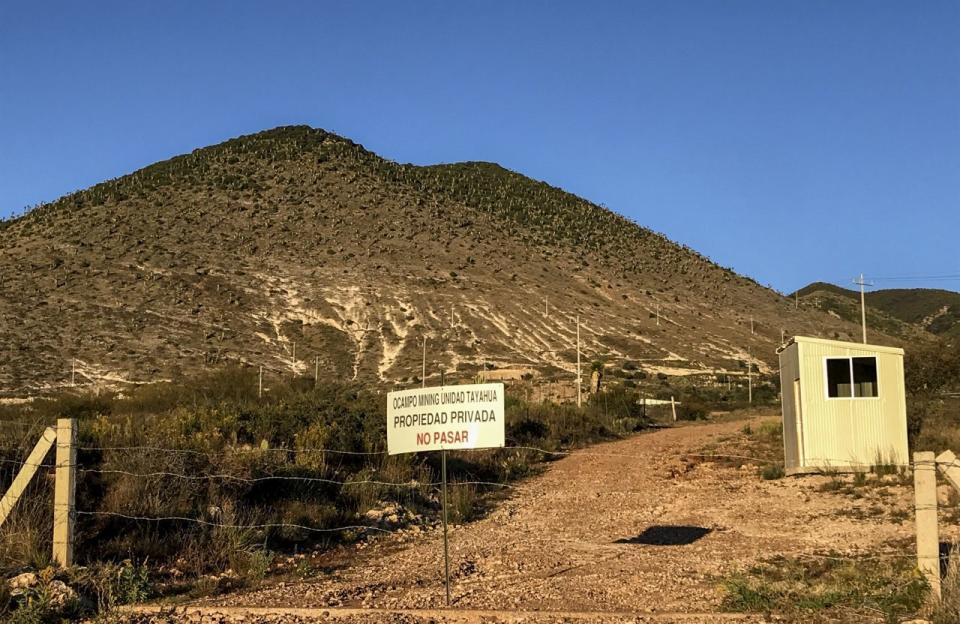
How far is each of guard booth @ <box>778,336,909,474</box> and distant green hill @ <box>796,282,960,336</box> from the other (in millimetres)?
93735

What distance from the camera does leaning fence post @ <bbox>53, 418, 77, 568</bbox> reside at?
8773 millimetres

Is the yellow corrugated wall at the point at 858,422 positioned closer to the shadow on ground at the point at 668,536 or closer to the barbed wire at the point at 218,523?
the shadow on ground at the point at 668,536

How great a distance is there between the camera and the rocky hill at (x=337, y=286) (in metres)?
50.0

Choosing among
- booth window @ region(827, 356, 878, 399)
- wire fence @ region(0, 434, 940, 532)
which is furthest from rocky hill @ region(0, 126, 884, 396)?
wire fence @ region(0, 434, 940, 532)

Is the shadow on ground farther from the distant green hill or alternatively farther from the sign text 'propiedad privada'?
the distant green hill

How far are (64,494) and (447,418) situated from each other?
375 cm

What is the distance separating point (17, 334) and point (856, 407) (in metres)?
43.9

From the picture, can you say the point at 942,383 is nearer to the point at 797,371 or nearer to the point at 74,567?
the point at 797,371

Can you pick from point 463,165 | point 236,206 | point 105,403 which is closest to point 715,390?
point 105,403

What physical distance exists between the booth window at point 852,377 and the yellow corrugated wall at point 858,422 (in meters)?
0.13

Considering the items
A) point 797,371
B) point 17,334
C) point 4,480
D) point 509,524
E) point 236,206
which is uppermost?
point 236,206

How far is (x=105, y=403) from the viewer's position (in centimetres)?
2459

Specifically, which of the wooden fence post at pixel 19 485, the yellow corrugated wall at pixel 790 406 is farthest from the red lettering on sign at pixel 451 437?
the yellow corrugated wall at pixel 790 406

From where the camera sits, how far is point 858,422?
57.5 ft
